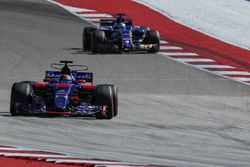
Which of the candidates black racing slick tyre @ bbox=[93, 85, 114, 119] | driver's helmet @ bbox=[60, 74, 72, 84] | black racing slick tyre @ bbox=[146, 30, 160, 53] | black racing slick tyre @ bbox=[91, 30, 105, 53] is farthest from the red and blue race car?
black racing slick tyre @ bbox=[146, 30, 160, 53]

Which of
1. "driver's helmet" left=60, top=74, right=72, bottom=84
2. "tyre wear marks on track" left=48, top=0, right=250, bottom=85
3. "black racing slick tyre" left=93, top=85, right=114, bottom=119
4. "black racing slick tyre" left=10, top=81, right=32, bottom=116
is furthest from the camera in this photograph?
"tyre wear marks on track" left=48, top=0, right=250, bottom=85

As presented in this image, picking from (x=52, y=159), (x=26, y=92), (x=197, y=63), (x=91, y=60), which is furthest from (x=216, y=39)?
(x=52, y=159)

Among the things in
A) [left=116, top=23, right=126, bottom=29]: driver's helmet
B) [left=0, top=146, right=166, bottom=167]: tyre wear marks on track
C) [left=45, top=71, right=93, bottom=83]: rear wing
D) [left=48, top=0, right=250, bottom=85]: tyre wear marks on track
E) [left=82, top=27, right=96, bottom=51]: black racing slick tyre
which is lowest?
[left=48, top=0, right=250, bottom=85]: tyre wear marks on track

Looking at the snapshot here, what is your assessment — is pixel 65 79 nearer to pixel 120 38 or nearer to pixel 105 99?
pixel 105 99

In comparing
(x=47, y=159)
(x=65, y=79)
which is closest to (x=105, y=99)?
(x=65, y=79)

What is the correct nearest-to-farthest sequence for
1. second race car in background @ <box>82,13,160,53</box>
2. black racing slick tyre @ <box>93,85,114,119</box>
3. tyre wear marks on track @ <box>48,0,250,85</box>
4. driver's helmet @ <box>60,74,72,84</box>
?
1. black racing slick tyre @ <box>93,85,114,119</box>
2. driver's helmet @ <box>60,74,72,84</box>
3. tyre wear marks on track @ <box>48,0,250,85</box>
4. second race car in background @ <box>82,13,160,53</box>

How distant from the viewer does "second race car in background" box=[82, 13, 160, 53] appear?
34938 mm

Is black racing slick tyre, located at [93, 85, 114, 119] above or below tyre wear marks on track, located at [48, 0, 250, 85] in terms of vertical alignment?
above

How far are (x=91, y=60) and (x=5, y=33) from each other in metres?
4.78

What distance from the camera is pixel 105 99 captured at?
22.0 m

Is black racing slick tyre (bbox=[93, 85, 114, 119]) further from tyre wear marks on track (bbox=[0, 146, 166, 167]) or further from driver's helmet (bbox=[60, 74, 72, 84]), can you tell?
tyre wear marks on track (bbox=[0, 146, 166, 167])

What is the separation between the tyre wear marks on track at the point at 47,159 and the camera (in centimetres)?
1462

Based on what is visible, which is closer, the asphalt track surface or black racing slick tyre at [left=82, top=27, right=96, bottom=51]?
the asphalt track surface

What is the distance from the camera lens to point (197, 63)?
3422 centimetres
